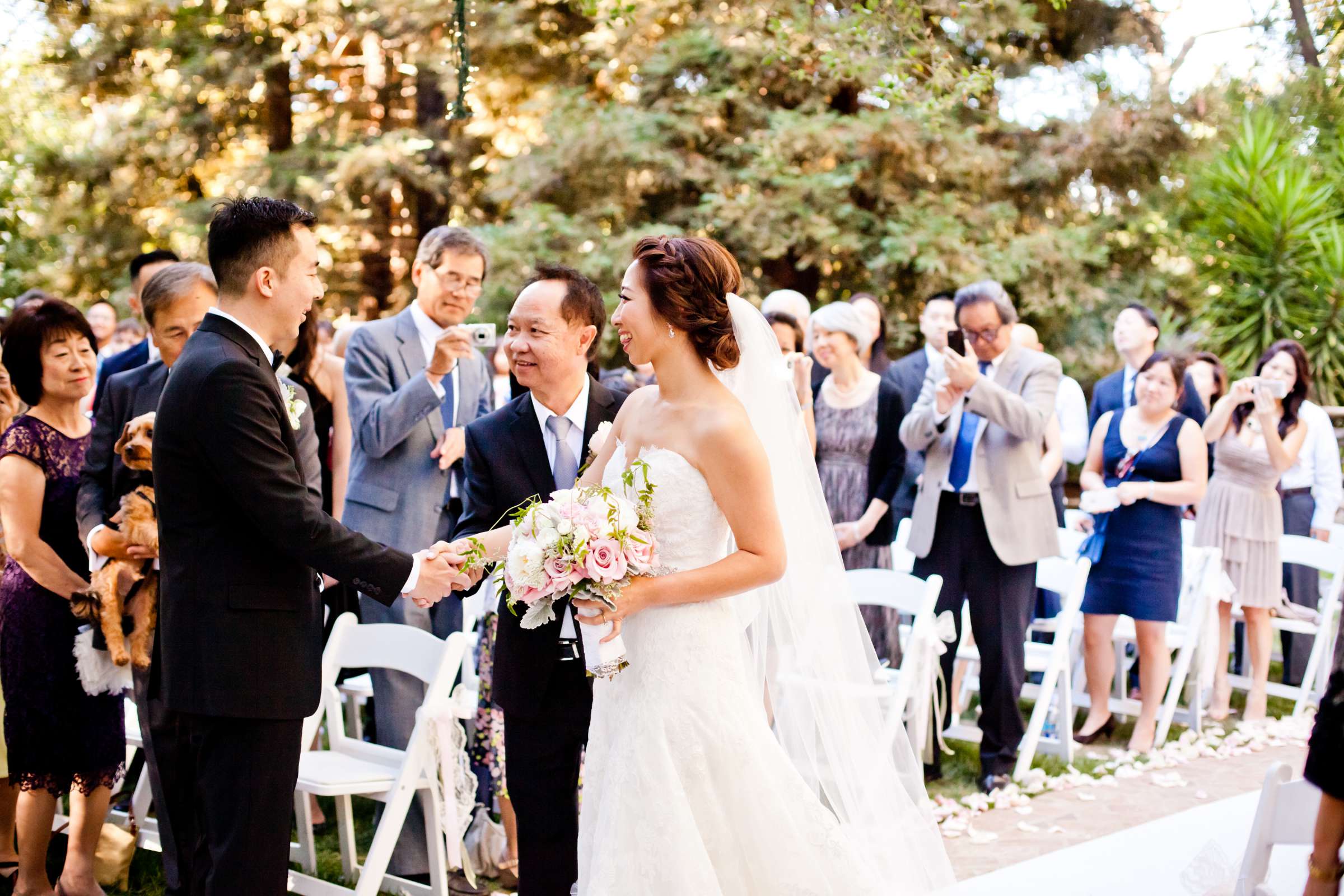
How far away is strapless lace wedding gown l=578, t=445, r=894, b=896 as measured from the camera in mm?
2900

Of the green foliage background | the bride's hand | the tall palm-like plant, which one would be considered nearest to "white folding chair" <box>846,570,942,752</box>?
the bride's hand

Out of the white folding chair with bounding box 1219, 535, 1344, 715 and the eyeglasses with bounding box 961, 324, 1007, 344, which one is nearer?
the eyeglasses with bounding box 961, 324, 1007, 344

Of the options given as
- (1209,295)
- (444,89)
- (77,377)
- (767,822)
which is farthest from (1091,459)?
(444,89)

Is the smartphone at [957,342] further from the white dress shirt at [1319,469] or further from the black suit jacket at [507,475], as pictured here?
the white dress shirt at [1319,469]

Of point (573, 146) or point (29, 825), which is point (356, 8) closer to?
point (573, 146)

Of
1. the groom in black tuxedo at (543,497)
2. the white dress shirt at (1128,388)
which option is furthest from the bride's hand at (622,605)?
the white dress shirt at (1128,388)

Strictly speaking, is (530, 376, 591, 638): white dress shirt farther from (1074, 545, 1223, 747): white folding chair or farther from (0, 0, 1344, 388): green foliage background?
(0, 0, 1344, 388): green foliage background

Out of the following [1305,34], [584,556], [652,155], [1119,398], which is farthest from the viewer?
[652,155]

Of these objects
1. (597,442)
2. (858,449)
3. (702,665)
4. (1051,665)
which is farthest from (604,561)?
(1051,665)

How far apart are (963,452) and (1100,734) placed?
83.5 inches

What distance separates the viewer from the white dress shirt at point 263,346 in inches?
117

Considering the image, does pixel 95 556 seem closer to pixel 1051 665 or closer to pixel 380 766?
pixel 380 766

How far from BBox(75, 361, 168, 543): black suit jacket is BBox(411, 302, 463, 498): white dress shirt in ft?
3.48

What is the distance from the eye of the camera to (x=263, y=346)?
300cm
